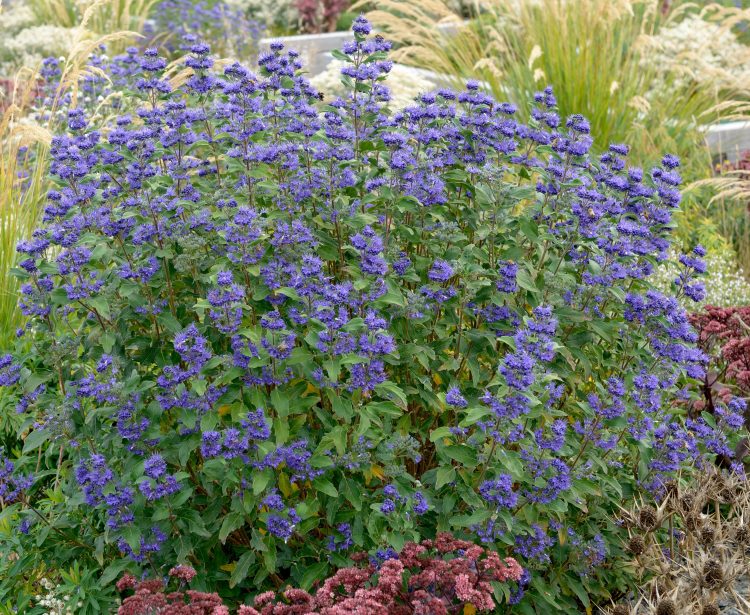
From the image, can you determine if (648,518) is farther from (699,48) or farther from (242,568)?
(699,48)

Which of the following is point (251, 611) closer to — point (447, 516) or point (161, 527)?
point (161, 527)

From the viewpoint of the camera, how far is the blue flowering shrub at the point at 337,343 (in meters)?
3.34

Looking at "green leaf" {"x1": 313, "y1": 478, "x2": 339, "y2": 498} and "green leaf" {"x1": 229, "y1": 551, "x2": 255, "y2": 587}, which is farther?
"green leaf" {"x1": 229, "y1": 551, "x2": 255, "y2": 587}

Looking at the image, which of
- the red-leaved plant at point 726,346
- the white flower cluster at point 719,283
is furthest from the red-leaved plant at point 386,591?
the white flower cluster at point 719,283

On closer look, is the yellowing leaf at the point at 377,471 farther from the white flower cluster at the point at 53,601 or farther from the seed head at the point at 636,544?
the white flower cluster at the point at 53,601

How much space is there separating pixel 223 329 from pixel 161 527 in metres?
0.86

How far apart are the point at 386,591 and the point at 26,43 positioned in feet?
40.5

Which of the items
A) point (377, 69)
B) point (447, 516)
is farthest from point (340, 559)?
point (377, 69)

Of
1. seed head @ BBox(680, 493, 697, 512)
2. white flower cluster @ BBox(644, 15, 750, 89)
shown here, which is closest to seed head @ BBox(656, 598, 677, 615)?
seed head @ BBox(680, 493, 697, 512)

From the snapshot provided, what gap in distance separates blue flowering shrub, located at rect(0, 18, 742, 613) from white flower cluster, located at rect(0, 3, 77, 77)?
8.90 m

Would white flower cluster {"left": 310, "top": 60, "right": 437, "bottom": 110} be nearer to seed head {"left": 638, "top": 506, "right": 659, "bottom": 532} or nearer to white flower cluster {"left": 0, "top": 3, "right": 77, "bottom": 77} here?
white flower cluster {"left": 0, "top": 3, "right": 77, "bottom": 77}

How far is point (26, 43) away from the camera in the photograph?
43.2ft

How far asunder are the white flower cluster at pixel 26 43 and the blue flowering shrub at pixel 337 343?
350 inches

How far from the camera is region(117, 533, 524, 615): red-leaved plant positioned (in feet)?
9.66
